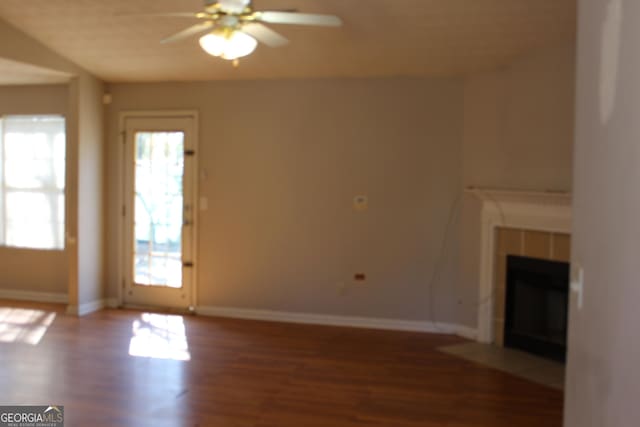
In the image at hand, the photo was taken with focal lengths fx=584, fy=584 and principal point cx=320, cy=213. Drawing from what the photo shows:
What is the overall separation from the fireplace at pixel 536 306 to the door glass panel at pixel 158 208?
11.2 feet

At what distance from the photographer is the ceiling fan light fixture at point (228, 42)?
3.57m

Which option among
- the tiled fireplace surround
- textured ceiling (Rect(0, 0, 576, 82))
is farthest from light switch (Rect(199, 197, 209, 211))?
the tiled fireplace surround

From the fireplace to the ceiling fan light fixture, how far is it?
2.97 m

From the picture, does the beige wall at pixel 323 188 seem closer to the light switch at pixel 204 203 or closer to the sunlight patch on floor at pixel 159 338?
the light switch at pixel 204 203

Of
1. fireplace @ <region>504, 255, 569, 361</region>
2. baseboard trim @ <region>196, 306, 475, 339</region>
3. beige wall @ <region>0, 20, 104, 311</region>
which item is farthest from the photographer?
beige wall @ <region>0, 20, 104, 311</region>

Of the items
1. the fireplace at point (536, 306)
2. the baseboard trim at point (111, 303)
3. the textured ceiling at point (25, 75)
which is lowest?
the baseboard trim at point (111, 303)

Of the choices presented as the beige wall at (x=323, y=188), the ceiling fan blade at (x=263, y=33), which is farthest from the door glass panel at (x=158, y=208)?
the ceiling fan blade at (x=263, y=33)

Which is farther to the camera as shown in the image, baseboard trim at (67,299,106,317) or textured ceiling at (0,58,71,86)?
baseboard trim at (67,299,106,317)

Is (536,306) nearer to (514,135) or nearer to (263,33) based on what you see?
(514,135)

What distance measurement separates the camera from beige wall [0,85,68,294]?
6609mm

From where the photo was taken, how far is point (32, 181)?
22.2 ft

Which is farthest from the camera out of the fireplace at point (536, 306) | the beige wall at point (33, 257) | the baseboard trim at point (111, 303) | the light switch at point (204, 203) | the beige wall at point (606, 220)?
the beige wall at point (33, 257)

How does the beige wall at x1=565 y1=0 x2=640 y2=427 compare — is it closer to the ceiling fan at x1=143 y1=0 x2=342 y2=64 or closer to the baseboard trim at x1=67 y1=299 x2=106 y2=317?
the ceiling fan at x1=143 y1=0 x2=342 y2=64

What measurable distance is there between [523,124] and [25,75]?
4844 millimetres
